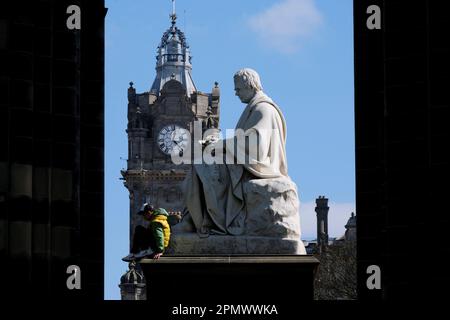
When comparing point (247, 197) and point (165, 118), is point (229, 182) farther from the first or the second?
point (165, 118)

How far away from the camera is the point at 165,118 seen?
610ft

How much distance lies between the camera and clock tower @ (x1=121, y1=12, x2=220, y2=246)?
594 ft

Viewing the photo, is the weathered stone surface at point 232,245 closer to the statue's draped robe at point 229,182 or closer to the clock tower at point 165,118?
the statue's draped robe at point 229,182

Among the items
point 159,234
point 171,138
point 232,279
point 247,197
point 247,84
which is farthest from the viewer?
point 171,138

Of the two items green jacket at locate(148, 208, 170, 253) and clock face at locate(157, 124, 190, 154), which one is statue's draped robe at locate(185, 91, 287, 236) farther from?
clock face at locate(157, 124, 190, 154)

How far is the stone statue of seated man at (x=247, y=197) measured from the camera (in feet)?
127

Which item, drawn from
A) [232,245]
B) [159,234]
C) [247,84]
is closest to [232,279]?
[232,245]

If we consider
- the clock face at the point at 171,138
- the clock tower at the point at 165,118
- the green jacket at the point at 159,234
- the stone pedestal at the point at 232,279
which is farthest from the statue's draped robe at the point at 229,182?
the clock face at the point at 171,138

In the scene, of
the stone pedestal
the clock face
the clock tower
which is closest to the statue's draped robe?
the stone pedestal

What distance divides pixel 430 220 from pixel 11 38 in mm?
7092

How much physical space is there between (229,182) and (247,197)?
45 centimetres

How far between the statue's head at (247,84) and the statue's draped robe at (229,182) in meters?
0.72
